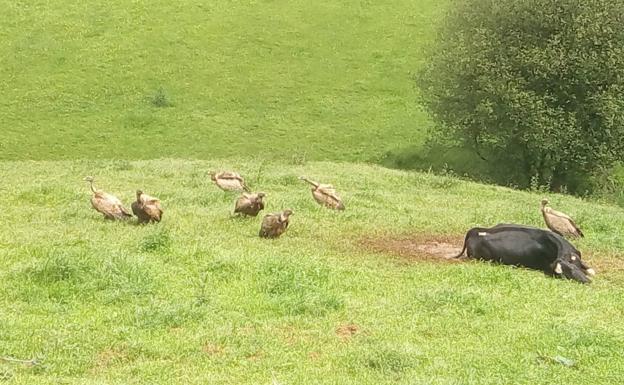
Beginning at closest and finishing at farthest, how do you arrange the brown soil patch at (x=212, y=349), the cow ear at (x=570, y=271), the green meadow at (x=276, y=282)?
the green meadow at (x=276, y=282) → the brown soil patch at (x=212, y=349) → the cow ear at (x=570, y=271)

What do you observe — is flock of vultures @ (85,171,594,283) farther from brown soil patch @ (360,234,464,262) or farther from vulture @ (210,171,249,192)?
vulture @ (210,171,249,192)

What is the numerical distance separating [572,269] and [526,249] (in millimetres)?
890

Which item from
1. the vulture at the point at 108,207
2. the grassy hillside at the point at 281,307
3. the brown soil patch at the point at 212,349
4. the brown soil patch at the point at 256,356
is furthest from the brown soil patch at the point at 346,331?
the vulture at the point at 108,207

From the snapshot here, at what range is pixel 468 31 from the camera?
125 feet

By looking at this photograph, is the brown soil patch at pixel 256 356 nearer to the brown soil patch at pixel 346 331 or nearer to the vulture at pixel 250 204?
the brown soil patch at pixel 346 331

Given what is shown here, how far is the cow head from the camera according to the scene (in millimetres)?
14367

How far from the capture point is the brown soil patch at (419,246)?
15.7 metres

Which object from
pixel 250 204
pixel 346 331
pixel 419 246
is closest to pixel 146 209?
pixel 250 204

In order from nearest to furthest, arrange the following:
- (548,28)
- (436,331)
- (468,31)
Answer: (436,331), (548,28), (468,31)

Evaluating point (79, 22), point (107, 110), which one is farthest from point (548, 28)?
point (79, 22)

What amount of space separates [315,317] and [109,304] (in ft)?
8.82

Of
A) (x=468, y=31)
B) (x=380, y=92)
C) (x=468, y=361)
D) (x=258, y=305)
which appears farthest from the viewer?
(x=380, y=92)

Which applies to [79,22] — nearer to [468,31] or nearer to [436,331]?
[468,31]

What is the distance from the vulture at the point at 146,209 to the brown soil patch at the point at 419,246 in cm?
402
